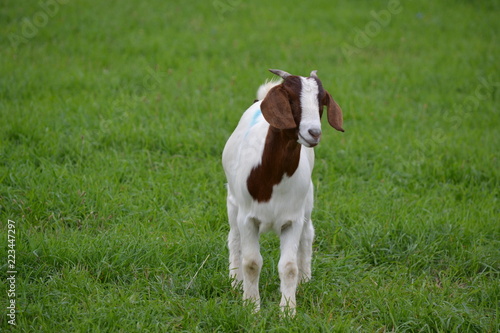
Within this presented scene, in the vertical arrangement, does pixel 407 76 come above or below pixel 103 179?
above

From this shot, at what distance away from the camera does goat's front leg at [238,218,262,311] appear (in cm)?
340

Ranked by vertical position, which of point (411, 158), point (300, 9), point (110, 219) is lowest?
point (110, 219)

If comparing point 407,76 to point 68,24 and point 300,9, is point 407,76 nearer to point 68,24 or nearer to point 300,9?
point 300,9

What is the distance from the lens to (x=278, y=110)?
9.71 ft

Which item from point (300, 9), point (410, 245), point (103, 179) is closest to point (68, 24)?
point (300, 9)

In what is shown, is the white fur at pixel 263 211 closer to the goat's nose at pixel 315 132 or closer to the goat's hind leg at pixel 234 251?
the goat's hind leg at pixel 234 251

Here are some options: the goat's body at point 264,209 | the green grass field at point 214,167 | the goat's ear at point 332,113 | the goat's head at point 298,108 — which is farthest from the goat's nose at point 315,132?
the green grass field at point 214,167

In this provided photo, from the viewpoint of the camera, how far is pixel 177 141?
5.80 m

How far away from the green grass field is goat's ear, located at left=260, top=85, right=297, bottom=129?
1161 millimetres

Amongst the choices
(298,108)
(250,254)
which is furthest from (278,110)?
(250,254)

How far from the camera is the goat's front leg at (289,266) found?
3363 mm

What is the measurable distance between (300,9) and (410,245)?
7.03 metres

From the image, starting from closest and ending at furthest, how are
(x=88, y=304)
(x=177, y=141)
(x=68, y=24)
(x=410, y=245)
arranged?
(x=88, y=304), (x=410, y=245), (x=177, y=141), (x=68, y=24)

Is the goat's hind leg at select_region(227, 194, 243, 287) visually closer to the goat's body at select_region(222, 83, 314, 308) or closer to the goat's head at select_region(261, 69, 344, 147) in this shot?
the goat's body at select_region(222, 83, 314, 308)
